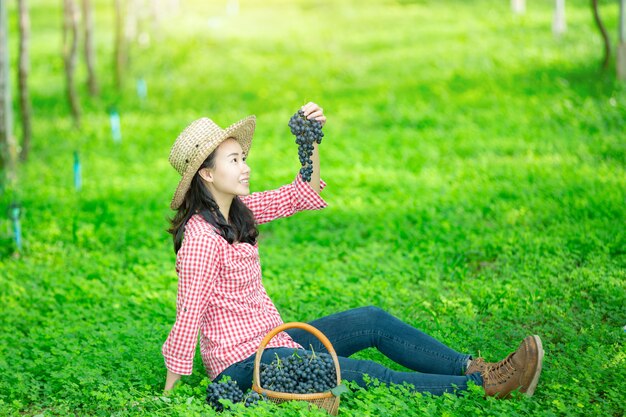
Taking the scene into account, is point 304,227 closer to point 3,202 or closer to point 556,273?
point 556,273

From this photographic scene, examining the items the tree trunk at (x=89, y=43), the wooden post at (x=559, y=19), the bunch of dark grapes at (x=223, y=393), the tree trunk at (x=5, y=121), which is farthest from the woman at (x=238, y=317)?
the wooden post at (x=559, y=19)

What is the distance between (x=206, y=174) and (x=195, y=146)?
18cm

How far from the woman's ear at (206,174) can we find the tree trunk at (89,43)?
12.1 m

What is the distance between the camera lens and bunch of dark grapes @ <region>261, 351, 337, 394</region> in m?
4.95

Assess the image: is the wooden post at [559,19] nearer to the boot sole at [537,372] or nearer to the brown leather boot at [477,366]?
the brown leather boot at [477,366]

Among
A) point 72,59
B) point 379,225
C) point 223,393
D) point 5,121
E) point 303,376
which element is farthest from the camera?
point 72,59

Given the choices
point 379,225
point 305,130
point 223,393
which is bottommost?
point 379,225

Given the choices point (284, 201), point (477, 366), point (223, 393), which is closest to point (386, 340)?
point (477, 366)

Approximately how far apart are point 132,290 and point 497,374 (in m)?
3.73

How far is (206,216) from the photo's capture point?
5.43m

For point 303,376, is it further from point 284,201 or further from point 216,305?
point 284,201

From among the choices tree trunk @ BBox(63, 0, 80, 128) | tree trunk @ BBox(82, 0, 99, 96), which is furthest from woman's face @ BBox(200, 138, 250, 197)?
tree trunk @ BBox(82, 0, 99, 96)

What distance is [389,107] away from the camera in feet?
50.4

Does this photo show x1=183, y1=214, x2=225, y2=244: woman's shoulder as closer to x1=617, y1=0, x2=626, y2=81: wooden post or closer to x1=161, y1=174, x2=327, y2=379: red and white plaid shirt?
x1=161, y1=174, x2=327, y2=379: red and white plaid shirt
